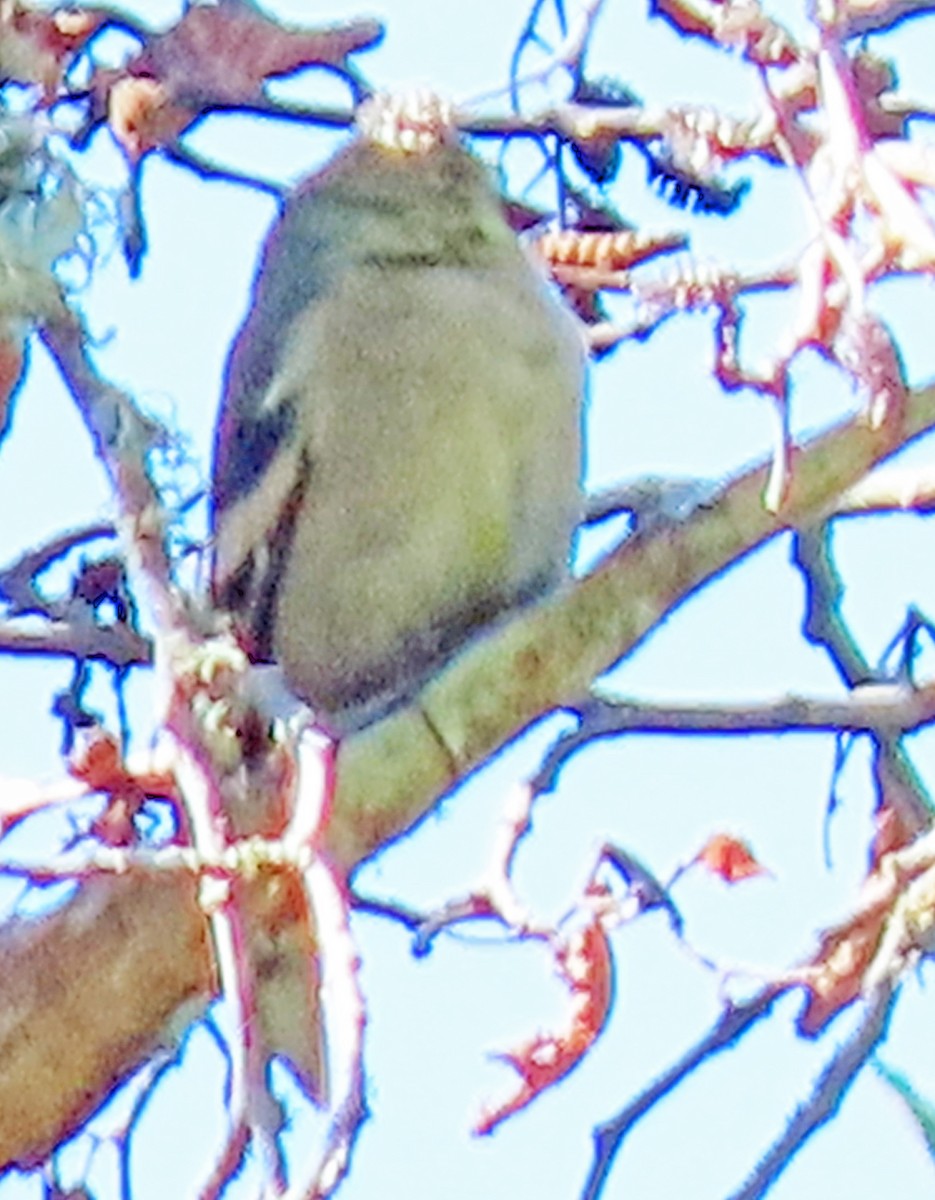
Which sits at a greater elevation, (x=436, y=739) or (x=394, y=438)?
(x=436, y=739)

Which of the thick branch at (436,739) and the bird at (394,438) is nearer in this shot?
the thick branch at (436,739)

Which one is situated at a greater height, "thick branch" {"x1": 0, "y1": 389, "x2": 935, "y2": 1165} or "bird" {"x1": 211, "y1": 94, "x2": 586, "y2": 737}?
"thick branch" {"x1": 0, "y1": 389, "x2": 935, "y2": 1165}

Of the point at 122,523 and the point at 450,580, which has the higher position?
the point at 122,523

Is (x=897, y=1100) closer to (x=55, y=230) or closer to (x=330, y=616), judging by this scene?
(x=55, y=230)

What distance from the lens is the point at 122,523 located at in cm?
132

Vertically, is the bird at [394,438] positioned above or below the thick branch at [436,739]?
below

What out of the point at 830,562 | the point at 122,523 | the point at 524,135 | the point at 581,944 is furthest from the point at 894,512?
the point at 122,523

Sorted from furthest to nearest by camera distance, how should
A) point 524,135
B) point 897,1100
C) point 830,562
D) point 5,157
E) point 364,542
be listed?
1. point 364,542
2. point 524,135
3. point 830,562
4. point 897,1100
5. point 5,157

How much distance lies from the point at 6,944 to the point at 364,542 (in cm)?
121

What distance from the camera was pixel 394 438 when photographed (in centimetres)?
280

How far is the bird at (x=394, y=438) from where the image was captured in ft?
9.16

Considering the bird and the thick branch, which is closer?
the thick branch

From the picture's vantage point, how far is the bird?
279 centimetres

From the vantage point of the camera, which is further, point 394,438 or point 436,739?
point 394,438
